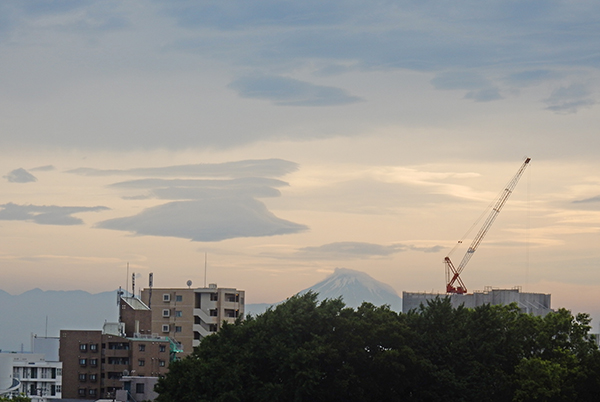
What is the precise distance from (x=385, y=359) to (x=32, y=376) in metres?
86.8

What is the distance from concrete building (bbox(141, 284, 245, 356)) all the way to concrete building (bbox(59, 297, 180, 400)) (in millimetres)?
10587

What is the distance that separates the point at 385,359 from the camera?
2359 inches

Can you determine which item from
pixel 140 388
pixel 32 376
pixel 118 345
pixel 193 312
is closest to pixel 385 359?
pixel 140 388

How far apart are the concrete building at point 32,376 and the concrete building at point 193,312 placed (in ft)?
52.6

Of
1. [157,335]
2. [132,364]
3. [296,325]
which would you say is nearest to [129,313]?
[157,335]

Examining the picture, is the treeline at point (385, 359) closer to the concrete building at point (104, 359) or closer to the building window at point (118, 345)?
the concrete building at point (104, 359)

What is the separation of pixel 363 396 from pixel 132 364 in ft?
205

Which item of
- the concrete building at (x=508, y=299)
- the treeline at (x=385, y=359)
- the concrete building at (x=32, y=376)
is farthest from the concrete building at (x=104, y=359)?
the treeline at (x=385, y=359)

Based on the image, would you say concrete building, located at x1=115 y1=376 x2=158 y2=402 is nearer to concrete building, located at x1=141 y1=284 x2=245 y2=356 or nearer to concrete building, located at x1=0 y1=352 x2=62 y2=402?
concrete building, located at x1=141 y1=284 x2=245 y2=356

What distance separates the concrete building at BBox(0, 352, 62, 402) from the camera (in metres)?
130

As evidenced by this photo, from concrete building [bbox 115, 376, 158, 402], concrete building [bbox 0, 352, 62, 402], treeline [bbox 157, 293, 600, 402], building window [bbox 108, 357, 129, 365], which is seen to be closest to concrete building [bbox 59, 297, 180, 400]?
building window [bbox 108, 357, 129, 365]

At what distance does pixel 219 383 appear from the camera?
60.3 meters

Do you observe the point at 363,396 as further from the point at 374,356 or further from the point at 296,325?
the point at 296,325

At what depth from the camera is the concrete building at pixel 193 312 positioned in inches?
5148
